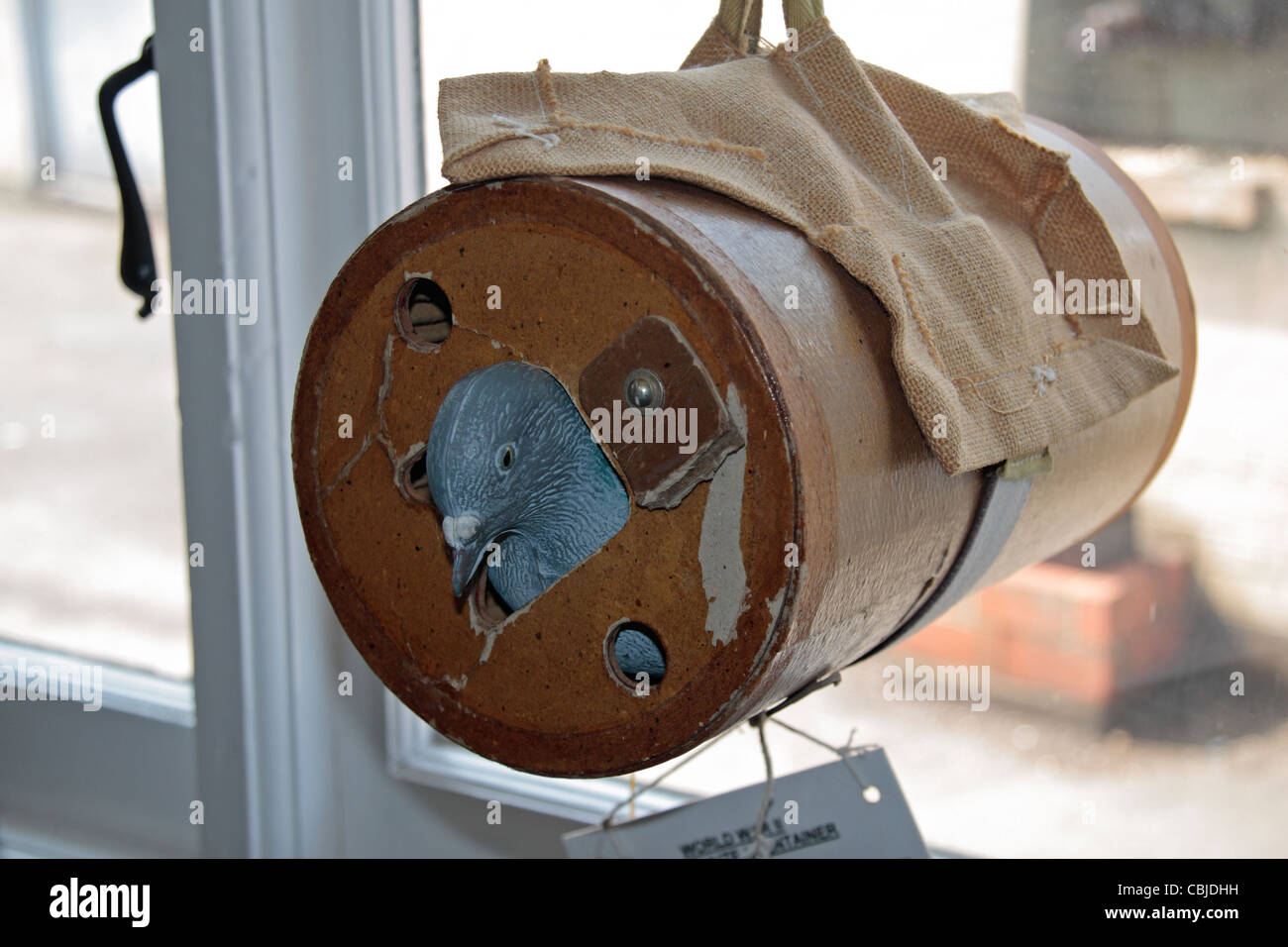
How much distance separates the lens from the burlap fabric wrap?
1.88ft

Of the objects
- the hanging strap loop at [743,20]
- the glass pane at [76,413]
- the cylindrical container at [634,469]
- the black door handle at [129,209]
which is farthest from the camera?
the glass pane at [76,413]

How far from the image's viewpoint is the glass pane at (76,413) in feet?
4.92

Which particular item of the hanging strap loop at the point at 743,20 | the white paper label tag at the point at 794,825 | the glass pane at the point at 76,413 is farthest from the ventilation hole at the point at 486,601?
the glass pane at the point at 76,413

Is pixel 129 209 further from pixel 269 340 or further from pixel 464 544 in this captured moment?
pixel 464 544

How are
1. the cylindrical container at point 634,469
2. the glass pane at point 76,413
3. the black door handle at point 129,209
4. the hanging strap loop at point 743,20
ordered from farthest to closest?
the glass pane at point 76,413, the black door handle at point 129,209, the hanging strap loop at point 743,20, the cylindrical container at point 634,469

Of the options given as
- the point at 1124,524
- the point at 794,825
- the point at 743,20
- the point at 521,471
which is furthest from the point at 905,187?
the point at 1124,524

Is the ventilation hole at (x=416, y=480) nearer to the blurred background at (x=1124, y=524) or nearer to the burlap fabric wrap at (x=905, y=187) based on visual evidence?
the burlap fabric wrap at (x=905, y=187)

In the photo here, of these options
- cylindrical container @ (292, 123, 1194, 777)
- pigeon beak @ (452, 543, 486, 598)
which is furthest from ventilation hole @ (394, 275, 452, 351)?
pigeon beak @ (452, 543, 486, 598)

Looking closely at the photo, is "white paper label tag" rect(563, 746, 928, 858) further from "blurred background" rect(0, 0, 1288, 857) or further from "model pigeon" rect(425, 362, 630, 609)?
"blurred background" rect(0, 0, 1288, 857)

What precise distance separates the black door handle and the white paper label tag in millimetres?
609

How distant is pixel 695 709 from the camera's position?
0.54 m

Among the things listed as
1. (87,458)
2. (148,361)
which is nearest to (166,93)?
(148,361)

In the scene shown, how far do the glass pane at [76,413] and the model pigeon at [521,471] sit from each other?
105 cm

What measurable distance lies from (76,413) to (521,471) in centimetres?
120
